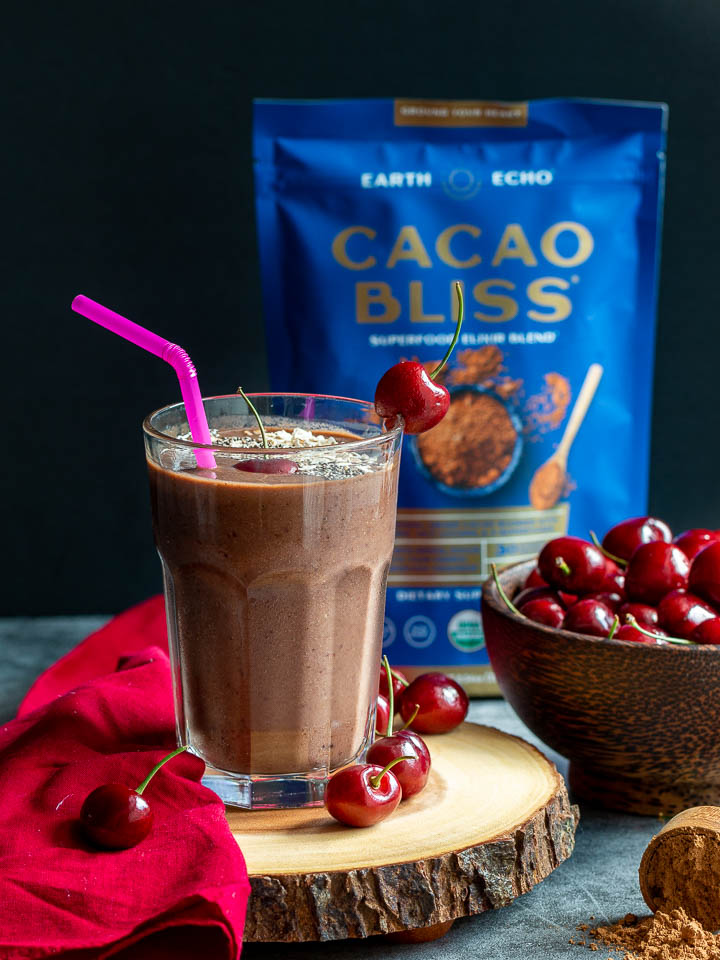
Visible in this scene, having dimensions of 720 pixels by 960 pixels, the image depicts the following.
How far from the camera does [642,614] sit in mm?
1086

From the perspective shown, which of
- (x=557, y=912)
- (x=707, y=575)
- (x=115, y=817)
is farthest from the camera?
(x=707, y=575)

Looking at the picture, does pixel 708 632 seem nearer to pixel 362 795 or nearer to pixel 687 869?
pixel 687 869

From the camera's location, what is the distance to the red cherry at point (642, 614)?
42.6 inches

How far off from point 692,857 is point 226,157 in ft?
3.75

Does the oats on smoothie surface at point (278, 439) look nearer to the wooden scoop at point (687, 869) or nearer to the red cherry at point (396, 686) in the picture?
the red cherry at point (396, 686)

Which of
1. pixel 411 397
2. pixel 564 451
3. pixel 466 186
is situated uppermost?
pixel 466 186

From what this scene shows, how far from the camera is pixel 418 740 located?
3.32 ft

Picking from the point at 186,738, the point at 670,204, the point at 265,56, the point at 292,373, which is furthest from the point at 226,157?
the point at 186,738

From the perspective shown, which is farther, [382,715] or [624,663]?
[382,715]

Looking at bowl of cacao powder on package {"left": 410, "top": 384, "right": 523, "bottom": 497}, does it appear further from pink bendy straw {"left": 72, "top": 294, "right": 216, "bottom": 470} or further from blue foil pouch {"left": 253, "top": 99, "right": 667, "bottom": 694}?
pink bendy straw {"left": 72, "top": 294, "right": 216, "bottom": 470}

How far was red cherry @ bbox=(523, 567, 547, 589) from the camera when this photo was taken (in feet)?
3.94

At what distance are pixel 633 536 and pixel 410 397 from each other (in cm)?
35

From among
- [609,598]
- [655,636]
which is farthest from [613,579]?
[655,636]

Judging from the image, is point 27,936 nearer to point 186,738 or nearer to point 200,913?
point 200,913
